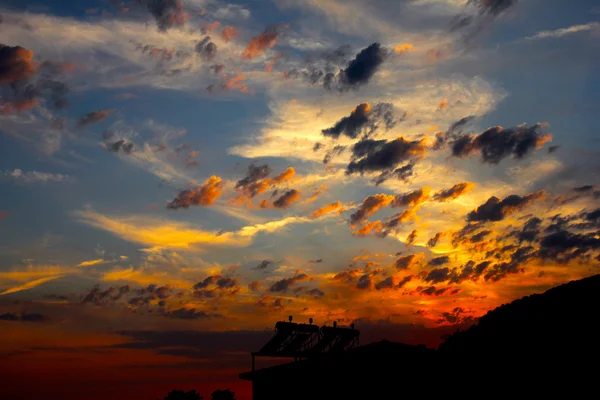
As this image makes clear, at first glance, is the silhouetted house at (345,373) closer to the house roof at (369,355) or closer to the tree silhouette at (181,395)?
the house roof at (369,355)

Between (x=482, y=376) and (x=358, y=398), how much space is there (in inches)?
397

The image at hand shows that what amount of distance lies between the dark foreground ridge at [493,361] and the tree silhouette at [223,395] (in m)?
104

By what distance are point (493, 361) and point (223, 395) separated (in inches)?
4814

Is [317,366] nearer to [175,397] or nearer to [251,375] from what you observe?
[251,375]

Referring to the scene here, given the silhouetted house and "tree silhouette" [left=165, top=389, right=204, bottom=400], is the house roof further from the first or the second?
"tree silhouette" [left=165, top=389, right=204, bottom=400]

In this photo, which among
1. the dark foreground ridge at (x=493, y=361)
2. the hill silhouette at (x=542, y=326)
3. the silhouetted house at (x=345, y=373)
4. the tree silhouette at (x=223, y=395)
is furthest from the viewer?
the tree silhouette at (x=223, y=395)

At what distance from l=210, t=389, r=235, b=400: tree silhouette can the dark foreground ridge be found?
104 metres

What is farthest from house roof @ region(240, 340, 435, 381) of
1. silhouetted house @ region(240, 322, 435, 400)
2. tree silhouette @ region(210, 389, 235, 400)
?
tree silhouette @ region(210, 389, 235, 400)

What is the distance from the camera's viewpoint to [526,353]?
29828 millimetres

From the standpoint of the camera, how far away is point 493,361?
31.0 m

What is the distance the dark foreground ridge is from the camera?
91.5 feet

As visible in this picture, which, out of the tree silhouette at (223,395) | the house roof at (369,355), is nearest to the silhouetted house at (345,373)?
the house roof at (369,355)

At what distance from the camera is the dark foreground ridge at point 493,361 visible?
2789 centimetres

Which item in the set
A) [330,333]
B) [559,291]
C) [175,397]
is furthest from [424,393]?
[175,397]
